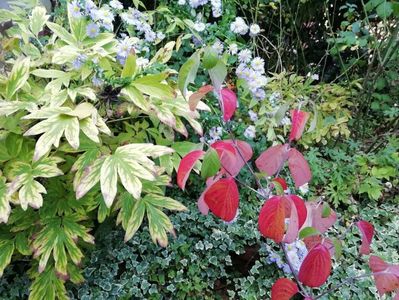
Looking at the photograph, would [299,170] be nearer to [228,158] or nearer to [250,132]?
[228,158]

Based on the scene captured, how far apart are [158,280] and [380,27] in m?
2.28

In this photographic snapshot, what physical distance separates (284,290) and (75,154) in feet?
2.88

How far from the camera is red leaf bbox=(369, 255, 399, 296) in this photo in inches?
43.7

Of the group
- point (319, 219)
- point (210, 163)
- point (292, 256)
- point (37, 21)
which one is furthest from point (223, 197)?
point (37, 21)

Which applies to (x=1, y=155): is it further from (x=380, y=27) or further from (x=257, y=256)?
(x=380, y=27)

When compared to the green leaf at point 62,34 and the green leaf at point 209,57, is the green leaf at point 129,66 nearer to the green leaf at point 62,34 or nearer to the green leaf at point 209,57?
the green leaf at point 62,34

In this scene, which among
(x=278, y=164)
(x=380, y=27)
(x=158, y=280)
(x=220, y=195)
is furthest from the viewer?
(x=380, y=27)

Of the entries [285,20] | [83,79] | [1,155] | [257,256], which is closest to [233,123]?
[257,256]

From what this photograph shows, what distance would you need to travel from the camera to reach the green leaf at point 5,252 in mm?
1410

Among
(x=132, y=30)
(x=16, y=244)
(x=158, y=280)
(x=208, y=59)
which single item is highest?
(x=208, y=59)

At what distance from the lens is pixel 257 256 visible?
6.04 feet

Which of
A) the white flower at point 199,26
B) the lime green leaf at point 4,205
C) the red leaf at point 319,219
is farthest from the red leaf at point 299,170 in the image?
the white flower at point 199,26

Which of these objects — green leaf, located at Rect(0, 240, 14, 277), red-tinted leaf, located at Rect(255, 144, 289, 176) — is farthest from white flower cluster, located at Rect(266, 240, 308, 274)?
green leaf, located at Rect(0, 240, 14, 277)

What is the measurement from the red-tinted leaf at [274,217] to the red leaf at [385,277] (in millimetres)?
295
